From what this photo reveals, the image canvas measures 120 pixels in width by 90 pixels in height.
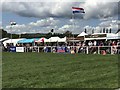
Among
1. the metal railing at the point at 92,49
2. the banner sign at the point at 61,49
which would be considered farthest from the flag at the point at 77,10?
the banner sign at the point at 61,49

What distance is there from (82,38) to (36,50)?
11.3 meters

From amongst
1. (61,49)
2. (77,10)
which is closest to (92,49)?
(61,49)

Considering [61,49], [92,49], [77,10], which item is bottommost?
[61,49]

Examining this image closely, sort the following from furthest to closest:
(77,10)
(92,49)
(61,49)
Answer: (77,10) < (61,49) < (92,49)

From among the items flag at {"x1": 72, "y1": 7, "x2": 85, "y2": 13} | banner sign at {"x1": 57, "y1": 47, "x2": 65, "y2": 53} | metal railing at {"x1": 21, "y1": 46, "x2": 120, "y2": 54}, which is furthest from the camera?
flag at {"x1": 72, "y1": 7, "x2": 85, "y2": 13}

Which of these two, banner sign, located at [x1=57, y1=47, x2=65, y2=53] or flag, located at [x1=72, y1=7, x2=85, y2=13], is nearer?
banner sign, located at [x1=57, y1=47, x2=65, y2=53]

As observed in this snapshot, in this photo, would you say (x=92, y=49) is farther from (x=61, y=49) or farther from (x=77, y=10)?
(x=77, y=10)

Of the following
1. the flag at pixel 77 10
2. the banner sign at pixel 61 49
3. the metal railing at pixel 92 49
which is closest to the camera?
the metal railing at pixel 92 49

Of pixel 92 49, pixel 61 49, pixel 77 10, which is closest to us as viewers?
pixel 92 49

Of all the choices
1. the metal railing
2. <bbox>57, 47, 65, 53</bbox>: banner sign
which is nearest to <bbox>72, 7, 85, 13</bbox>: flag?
the metal railing

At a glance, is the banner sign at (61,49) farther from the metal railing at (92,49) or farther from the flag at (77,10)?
the flag at (77,10)

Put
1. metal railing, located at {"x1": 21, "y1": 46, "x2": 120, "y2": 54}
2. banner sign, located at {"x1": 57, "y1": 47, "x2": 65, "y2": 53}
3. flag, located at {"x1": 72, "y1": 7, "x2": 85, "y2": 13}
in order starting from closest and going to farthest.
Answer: metal railing, located at {"x1": 21, "y1": 46, "x2": 120, "y2": 54}, banner sign, located at {"x1": 57, "y1": 47, "x2": 65, "y2": 53}, flag, located at {"x1": 72, "y1": 7, "x2": 85, "y2": 13}

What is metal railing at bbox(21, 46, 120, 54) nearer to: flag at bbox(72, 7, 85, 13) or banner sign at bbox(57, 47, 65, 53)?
banner sign at bbox(57, 47, 65, 53)

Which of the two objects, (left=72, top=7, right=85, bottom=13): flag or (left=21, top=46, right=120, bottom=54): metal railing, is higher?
(left=72, top=7, right=85, bottom=13): flag
